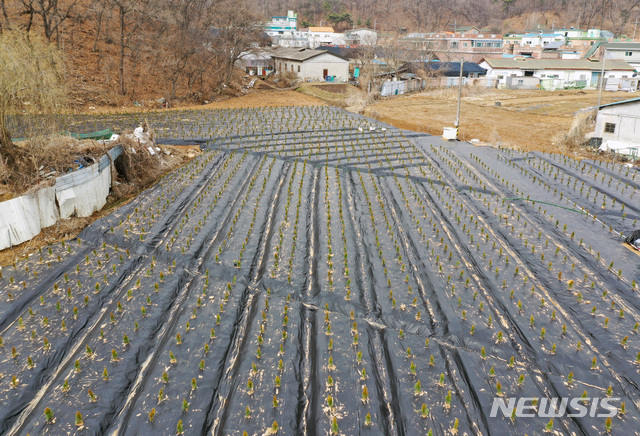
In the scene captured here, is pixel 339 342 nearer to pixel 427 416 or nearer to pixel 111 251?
pixel 427 416

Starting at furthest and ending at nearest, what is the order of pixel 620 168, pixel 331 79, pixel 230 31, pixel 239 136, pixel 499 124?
pixel 331 79 < pixel 230 31 < pixel 499 124 < pixel 239 136 < pixel 620 168

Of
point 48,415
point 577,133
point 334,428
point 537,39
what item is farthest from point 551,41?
point 48,415

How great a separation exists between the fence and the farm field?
2.44 ft

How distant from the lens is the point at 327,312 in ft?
18.8

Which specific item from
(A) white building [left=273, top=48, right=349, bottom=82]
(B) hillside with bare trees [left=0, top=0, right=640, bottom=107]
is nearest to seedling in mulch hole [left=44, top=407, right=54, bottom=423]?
(B) hillside with bare trees [left=0, top=0, right=640, bottom=107]

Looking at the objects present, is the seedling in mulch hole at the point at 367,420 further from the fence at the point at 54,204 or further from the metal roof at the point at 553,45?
the metal roof at the point at 553,45

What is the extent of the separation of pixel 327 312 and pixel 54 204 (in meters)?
5.64

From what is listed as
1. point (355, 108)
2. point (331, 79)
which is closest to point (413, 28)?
point (331, 79)

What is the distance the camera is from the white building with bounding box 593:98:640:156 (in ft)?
48.6

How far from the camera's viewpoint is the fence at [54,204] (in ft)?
24.0

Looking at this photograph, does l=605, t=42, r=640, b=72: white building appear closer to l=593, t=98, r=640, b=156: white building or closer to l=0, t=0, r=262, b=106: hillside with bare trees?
l=593, t=98, r=640, b=156: white building

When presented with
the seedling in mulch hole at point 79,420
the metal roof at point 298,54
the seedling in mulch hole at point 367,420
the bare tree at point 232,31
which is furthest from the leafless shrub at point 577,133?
the metal roof at point 298,54

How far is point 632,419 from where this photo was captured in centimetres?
422

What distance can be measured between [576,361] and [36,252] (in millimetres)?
7884
